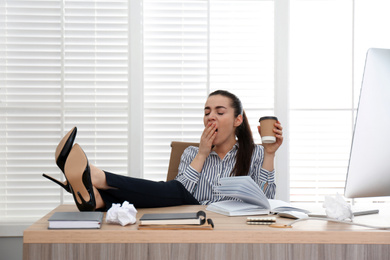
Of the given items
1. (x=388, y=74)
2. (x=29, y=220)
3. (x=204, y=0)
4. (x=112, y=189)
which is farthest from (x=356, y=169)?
(x=29, y=220)

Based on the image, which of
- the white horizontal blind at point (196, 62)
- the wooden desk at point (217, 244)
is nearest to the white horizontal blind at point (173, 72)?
the white horizontal blind at point (196, 62)

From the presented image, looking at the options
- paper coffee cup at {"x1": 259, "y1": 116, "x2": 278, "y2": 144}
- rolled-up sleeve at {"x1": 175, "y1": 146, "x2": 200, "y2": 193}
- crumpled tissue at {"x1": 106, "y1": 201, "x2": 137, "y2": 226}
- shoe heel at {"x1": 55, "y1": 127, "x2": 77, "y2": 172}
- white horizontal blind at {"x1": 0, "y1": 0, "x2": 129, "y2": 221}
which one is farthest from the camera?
white horizontal blind at {"x1": 0, "y1": 0, "x2": 129, "y2": 221}

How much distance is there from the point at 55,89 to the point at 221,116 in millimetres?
1204

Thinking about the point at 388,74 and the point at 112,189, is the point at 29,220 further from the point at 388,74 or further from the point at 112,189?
the point at 388,74

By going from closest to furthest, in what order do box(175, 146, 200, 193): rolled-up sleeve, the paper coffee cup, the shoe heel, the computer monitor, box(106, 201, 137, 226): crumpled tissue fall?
the computer monitor → box(106, 201, 137, 226): crumpled tissue → the shoe heel → the paper coffee cup → box(175, 146, 200, 193): rolled-up sleeve

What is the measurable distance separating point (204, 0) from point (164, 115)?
32.4 inches

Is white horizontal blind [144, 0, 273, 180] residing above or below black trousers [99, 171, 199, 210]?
above

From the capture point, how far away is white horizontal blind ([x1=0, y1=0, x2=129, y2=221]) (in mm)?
2832

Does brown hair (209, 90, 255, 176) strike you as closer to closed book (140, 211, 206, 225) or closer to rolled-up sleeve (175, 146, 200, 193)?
rolled-up sleeve (175, 146, 200, 193)

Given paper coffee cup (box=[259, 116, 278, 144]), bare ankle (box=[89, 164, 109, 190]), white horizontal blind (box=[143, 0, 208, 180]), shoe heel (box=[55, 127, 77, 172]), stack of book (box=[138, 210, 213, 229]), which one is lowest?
stack of book (box=[138, 210, 213, 229])

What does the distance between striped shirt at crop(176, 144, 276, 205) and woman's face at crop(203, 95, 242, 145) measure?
10 cm

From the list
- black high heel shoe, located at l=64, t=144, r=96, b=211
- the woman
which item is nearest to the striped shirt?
the woman

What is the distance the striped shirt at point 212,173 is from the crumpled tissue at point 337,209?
2.78ft

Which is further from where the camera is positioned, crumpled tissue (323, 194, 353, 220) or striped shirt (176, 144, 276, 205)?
striped shirt (176, 144, 276, 205)
